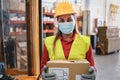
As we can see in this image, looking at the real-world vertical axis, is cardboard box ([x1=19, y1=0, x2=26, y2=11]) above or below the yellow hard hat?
above

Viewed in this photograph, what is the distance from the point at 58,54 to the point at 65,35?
21cm

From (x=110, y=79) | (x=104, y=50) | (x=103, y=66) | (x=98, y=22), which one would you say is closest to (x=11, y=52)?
(x=110, y=79)

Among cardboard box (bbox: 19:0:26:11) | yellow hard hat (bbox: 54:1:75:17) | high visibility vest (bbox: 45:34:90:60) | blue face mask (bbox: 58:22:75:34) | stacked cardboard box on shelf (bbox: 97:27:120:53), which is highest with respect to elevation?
cardboard box (bbox: 19:0:26:11)

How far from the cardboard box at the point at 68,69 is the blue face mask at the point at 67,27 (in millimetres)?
358

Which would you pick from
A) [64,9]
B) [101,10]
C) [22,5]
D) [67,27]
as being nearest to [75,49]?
[67,27]

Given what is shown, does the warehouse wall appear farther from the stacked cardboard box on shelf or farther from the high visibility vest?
the high visibility vest

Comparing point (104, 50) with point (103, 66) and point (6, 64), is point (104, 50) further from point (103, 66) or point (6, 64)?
point (6, 64)

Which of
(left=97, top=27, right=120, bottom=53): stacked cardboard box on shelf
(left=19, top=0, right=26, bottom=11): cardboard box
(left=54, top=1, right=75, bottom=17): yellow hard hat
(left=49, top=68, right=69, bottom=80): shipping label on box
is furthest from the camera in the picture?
(left=97, top=27, right=120, bottom=53): stacked cardboard box on shelf

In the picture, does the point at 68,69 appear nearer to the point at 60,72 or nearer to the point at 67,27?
the point at 60,72

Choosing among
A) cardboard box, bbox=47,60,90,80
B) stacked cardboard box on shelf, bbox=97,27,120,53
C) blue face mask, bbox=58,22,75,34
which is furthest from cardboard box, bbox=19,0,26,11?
stacked cardboard box on shelf, bbox=97,27,120,53

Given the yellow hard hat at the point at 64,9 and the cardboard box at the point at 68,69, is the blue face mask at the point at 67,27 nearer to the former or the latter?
the yellow hard hat at the point at 64,9

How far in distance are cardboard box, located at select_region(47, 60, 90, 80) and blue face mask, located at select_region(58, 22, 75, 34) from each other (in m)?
0.36

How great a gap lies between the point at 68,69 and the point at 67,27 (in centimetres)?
41

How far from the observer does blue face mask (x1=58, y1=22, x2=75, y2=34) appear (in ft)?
5.81
